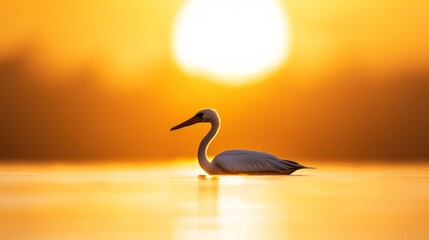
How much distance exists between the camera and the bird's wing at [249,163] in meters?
19.2

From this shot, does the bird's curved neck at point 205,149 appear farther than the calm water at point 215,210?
Yes

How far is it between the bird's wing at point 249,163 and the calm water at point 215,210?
2.45 metres

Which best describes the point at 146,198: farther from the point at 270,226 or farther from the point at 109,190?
the point at 270,226

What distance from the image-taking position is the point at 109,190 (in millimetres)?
14773

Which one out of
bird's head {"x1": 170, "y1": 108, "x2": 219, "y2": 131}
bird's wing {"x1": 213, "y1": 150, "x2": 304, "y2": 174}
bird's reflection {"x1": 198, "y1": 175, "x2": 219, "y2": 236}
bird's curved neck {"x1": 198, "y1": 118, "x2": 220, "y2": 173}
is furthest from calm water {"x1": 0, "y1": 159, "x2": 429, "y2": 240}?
bird's head {"x1": 170, "y1": 108, "x2": 219, "y2": 131}

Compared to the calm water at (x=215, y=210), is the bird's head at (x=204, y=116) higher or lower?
higher

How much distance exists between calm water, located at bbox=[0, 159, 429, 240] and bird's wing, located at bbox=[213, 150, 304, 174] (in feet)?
8.04

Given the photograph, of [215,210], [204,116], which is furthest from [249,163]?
[215,210]

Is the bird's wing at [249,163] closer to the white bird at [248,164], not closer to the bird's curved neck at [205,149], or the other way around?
the white bird at [248,164]

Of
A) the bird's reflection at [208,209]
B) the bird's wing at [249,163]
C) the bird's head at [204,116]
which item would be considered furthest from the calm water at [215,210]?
the bird's head at [204,116]

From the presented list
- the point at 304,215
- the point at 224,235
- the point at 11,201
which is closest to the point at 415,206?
the point at 304,215

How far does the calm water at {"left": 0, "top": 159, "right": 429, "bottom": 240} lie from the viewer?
26.7ft

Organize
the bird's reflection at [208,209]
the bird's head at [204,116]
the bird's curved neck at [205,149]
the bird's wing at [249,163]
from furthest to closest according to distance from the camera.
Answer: the bird's head at [204,116] < the bird's curved neck at [205,149] < the bird's wing at [249,163] < the bird's reflection at [208,209]

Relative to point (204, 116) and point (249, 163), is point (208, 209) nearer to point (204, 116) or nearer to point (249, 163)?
point (249, 163)
